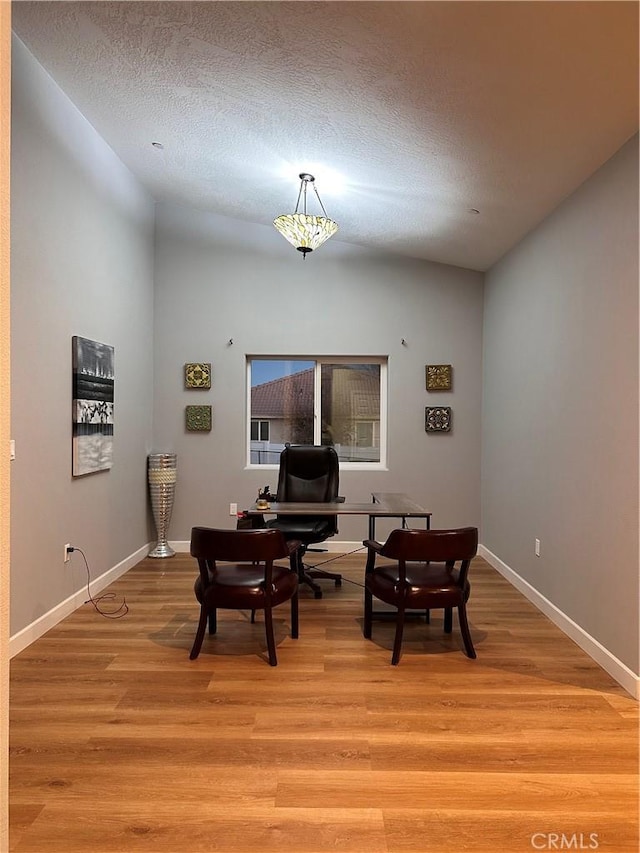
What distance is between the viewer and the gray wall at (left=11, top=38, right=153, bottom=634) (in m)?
3.19

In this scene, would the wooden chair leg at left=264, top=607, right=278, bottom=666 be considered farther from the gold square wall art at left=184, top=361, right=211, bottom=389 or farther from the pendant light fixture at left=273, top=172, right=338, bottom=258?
the gold square wall art at left=184, top=361, right=211, bottom=389

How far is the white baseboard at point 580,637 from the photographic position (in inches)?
108

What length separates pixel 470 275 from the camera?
569cm

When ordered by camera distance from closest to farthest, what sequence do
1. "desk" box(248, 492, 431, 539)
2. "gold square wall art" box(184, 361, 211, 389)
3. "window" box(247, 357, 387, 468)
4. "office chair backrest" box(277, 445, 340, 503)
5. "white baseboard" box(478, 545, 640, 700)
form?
1. "white baseboard" box(478, 545, 640, 700)
2. "desk" box(248, 492, 431, 539)
3. "office chair backrest" box(277, 445, 340, 503)
4. "gold square wall art" box(184, 361, 211, 389)
5. "window" box(247, 357, 387, 468)

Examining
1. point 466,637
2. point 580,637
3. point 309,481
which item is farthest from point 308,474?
point 580,637

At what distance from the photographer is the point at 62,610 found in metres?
3.70

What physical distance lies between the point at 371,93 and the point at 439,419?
11.3ft

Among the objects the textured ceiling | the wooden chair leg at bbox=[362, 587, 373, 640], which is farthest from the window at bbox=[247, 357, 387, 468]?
the wooden chair leg at bbox=[362, 587, 373, 640]

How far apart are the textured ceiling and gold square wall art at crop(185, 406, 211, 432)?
220cm

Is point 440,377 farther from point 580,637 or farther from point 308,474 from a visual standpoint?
point 580,637

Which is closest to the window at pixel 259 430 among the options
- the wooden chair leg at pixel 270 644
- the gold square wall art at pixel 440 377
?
the gold square wall art at pixel 440 377

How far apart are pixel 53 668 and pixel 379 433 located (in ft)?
12.3

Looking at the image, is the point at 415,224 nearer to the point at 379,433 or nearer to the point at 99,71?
the point at 379,433

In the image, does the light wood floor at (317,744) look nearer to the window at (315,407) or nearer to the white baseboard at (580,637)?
the white baseboard at (580,637)
